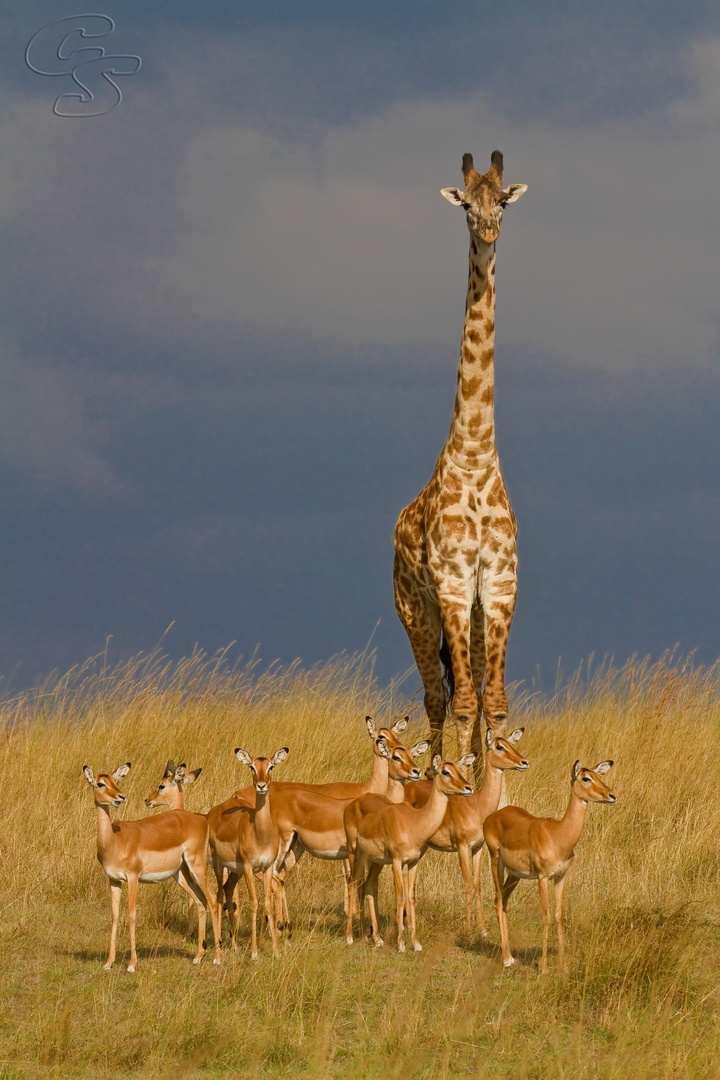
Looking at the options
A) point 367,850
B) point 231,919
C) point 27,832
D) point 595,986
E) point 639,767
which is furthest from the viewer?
point 639,767

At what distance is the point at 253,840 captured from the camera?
26.4 ft

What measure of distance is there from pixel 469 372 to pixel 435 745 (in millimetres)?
3786

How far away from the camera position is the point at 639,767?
13.6 metres

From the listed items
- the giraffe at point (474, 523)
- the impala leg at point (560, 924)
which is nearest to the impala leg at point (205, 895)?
the impala leg at point (560, 924)

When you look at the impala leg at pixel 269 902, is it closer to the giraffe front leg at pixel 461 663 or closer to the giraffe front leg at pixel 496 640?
the giraffe front leg at pixel 461 663

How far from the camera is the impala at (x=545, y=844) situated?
764 cm

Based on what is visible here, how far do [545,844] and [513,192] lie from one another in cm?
670

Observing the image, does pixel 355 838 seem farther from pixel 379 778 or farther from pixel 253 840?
pixel 379 778

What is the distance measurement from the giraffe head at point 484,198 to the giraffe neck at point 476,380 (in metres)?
0.57

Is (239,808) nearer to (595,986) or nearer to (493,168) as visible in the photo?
(595,986)

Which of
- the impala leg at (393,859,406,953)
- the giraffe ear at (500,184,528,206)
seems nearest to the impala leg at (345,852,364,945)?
the impala leg at (393,859,406,953)

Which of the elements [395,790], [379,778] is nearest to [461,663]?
[379,778]

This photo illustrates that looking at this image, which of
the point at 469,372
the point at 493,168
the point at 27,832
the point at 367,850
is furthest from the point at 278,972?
the point at 493,168

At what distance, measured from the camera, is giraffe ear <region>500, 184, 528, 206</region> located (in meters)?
11.7
